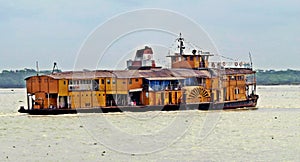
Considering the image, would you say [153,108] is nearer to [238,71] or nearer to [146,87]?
[146,87]

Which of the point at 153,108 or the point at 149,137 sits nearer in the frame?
the point at 149,137

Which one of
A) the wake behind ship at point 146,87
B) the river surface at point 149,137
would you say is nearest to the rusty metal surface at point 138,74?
the wake behind ship at point 146,87

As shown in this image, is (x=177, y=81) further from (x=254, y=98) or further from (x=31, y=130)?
(x=31, y=130)

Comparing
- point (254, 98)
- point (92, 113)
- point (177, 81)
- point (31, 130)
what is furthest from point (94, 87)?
point (254, 98)

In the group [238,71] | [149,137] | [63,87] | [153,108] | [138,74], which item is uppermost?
[238,71]

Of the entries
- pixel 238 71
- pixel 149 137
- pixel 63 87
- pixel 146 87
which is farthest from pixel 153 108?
pixel 149 137

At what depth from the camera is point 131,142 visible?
114 feet

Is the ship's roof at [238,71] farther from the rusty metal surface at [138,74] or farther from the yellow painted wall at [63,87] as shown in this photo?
the yellow painted wall at [63,87]

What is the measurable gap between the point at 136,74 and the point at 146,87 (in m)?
1.82

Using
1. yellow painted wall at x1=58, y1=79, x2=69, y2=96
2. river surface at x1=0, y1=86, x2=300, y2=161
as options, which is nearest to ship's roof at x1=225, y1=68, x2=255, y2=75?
river surface at x1=0, y1=86, x2=300, y2=161

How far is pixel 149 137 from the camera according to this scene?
37969 millimetres

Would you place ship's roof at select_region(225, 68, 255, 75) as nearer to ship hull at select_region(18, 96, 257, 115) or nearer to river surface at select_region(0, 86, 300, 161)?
ship hull at select_region(18, 96, 257, 115)

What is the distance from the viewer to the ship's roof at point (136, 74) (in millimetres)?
58188

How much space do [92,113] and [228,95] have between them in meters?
16.4
